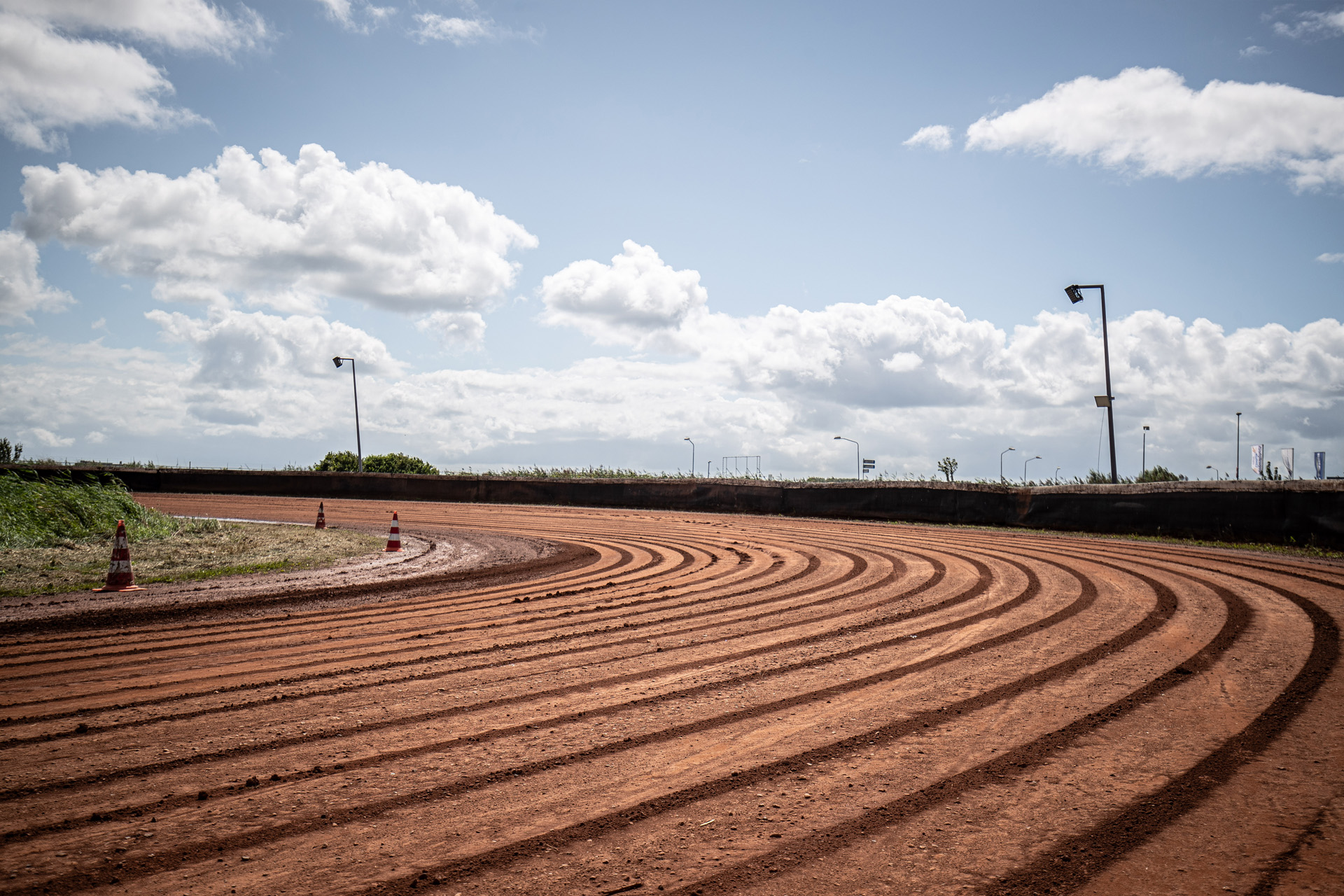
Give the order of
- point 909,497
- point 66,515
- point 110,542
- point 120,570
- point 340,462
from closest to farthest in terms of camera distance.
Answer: point 120,570 < point 110,542 < point 66,515 < point 909,497 < point 340,462

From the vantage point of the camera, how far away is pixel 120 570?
1012cm

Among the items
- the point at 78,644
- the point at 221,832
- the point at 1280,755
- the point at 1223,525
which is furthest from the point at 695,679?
the point at 1223,525

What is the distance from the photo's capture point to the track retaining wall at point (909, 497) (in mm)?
14820

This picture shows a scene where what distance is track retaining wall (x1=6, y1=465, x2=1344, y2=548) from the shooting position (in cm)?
1482

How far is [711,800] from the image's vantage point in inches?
134

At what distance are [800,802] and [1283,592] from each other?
887cm

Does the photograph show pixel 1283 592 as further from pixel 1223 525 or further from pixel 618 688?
pixel 618 688

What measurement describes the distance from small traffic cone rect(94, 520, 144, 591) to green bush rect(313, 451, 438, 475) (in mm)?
45117

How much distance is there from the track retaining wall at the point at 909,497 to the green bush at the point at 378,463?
692 inches

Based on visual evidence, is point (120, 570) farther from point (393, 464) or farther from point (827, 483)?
point (393, 464)

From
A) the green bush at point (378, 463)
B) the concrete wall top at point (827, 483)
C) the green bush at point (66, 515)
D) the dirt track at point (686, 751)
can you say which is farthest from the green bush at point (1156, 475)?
the green bush at point (378, 463)

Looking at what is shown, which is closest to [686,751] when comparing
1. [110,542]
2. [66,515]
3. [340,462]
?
[110,542]

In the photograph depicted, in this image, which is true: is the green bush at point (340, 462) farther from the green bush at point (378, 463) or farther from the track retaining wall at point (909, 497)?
the track retaining wall at point (909, 497)

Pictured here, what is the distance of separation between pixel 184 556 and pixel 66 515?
14.6ft
